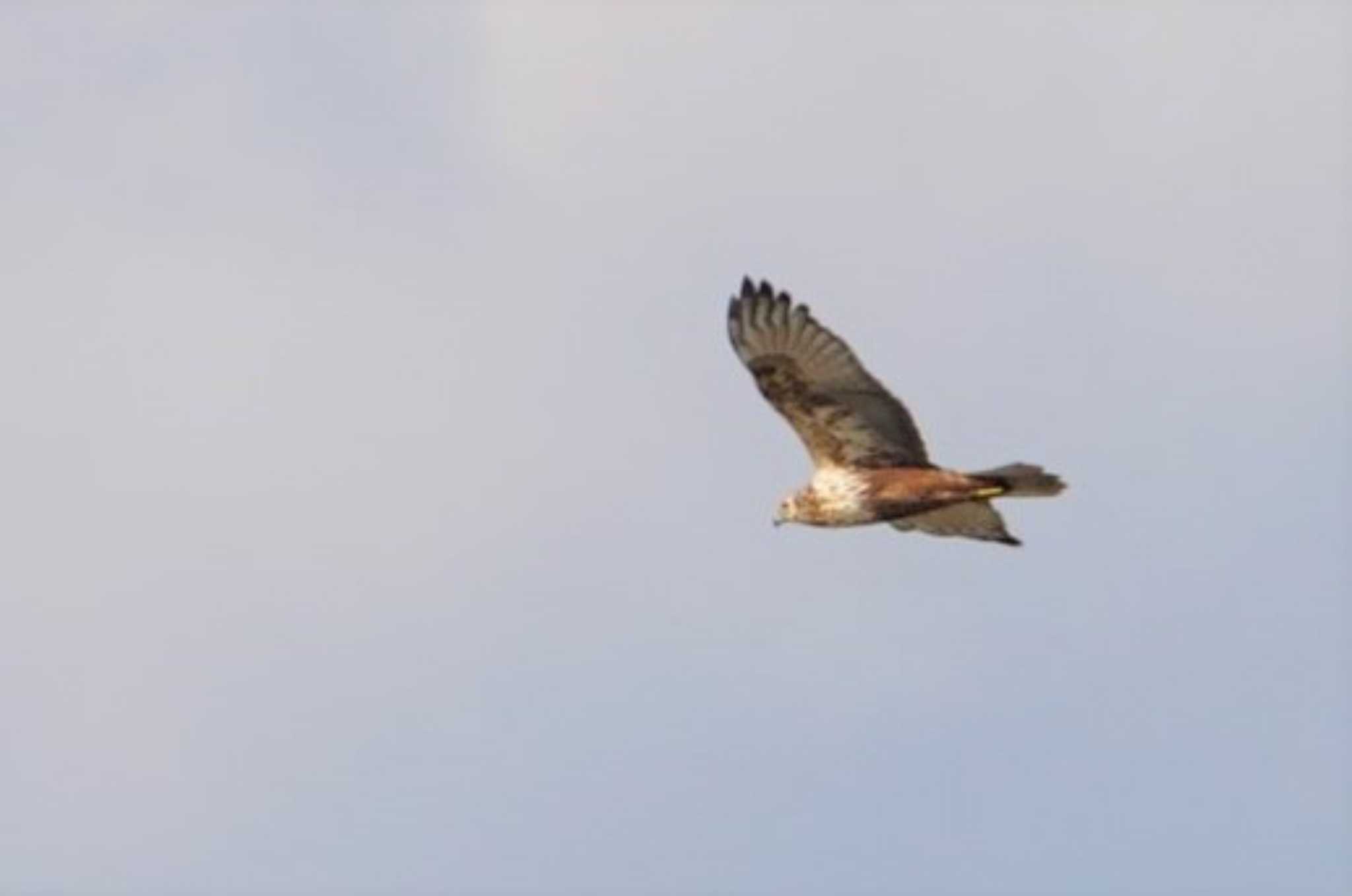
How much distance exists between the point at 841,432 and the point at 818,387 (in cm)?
51

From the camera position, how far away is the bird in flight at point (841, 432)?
2855 cm

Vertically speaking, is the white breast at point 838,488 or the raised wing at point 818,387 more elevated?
the raised wing at point 818,387

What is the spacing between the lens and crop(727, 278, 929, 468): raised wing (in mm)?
28656

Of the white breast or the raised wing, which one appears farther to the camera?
the white breast

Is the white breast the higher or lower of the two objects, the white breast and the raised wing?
the lower

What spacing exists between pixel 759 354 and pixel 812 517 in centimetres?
166

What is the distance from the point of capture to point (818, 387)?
29016mm

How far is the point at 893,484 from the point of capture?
2914 cm

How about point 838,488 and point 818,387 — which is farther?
point 838,488

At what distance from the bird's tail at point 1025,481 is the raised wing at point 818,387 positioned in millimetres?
1060

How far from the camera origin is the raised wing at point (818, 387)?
94.0 feet

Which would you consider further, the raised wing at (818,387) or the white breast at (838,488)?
the white breast at (838,488)

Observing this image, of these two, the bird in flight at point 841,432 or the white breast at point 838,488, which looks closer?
the bird in flight at point 841,432

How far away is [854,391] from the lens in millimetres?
29047
